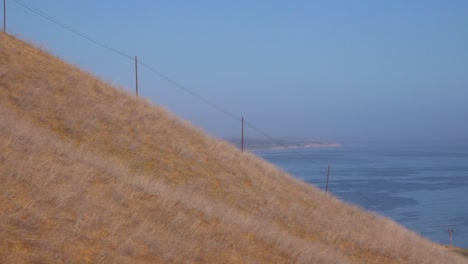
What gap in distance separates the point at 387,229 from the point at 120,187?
1060cm

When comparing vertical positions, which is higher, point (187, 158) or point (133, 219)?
point (187, 158)

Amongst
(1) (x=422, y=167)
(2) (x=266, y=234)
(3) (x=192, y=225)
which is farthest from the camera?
(1) (x=422, y=167)

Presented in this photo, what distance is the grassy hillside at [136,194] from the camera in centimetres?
855

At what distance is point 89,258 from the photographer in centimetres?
788

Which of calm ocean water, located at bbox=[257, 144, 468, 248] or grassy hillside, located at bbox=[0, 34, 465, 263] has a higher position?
calm ocean water, located at bbox=[257, 144, 468, 248]

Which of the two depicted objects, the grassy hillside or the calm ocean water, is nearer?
the grassy hillside

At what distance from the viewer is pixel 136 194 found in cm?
1113

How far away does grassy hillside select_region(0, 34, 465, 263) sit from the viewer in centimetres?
855

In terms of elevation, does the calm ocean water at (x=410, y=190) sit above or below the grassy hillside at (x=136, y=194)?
above

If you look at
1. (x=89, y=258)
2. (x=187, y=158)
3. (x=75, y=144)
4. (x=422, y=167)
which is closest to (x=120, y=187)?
(x=89, y=258)

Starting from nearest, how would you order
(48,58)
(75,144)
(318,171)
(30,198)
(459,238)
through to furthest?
(30,198) → (75,144) → (48,58) → (459,238) → (318,171)

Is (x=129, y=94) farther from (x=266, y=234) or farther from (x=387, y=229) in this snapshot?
(x=266, y=234)

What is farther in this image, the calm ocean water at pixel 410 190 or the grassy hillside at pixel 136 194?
the calm ocean water at pixel 410 190

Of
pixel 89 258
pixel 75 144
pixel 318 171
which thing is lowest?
pixel 89 258
